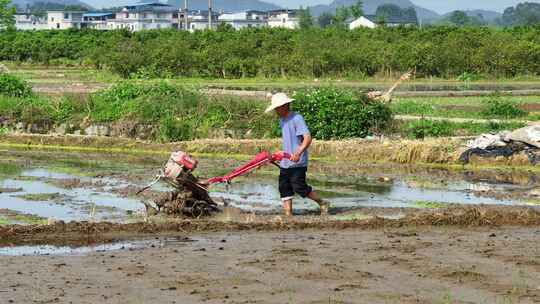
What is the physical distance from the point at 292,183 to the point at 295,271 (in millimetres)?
3557

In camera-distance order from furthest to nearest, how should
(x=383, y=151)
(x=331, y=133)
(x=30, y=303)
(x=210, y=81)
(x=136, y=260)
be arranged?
(x=210, y=81) < (x=331, y=133) < (x=383, y=151) < (x=136, y=260) < (x=30, y=303)

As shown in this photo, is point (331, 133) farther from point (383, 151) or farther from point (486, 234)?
point (486, 234)

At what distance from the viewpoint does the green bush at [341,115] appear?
20.8 metres

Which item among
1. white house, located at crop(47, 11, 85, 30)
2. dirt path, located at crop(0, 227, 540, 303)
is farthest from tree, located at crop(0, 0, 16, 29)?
white house, located at crop(47, 11, 85, 30)

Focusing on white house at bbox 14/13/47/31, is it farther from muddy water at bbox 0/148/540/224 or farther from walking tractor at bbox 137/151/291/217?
walking tractor at bbox 137/151/291/217

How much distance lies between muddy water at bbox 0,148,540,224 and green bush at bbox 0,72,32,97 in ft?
22.4

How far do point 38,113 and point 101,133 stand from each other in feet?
6.37

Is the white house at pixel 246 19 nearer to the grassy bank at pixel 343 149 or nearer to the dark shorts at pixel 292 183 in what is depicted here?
the grassy bank at pixel 343 149

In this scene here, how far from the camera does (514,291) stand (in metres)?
8.42

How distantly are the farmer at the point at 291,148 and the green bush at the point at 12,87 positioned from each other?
49.9 feet

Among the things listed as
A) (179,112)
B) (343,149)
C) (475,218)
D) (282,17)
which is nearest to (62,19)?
(282,17)

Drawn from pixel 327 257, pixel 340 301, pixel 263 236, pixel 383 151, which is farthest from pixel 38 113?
pixel 340 301

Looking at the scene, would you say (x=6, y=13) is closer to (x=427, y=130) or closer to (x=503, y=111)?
(x=503, y=111)

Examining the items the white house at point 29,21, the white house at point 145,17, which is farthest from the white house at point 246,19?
the white house at point 29,21
